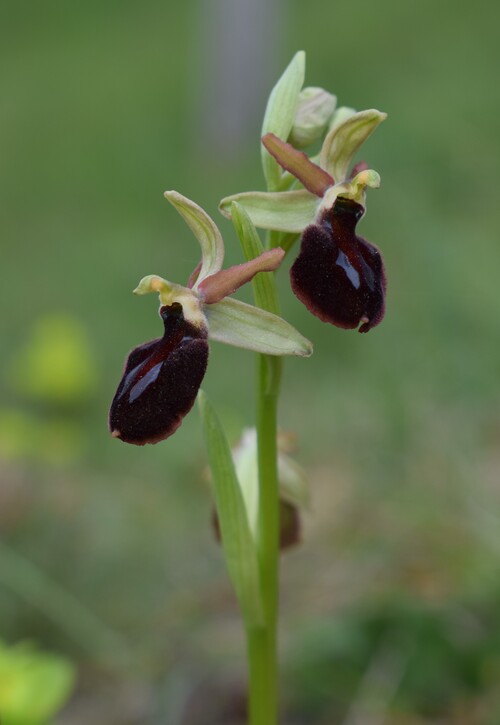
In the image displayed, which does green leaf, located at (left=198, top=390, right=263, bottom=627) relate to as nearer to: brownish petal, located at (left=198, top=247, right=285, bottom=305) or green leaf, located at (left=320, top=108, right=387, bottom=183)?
brownish petal, located at (left=198, top=247, right=285, bottom=305)

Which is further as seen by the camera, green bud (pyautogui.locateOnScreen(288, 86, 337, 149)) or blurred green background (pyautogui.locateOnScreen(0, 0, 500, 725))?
blurred green background (pyautogui.locateOnScreen(0, 0, 500, 725))

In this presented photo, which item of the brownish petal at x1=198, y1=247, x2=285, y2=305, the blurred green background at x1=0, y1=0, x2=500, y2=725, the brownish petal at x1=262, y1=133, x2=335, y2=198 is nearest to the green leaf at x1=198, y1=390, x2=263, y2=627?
the brownish petal at x1=198, y1=247, x2=285, y2=305

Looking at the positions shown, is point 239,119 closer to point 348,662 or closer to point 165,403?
point 348,662

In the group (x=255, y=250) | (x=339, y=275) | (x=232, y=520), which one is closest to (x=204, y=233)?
(x=255, y=250)

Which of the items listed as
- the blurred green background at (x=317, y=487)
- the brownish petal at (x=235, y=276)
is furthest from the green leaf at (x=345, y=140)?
the blurred green background at (x=317, y=487)

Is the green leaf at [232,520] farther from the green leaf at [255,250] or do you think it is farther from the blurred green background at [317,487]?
the blurred green background at [317,487]

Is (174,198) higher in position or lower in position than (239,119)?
higher

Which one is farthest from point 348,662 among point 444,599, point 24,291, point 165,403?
point 24,291
